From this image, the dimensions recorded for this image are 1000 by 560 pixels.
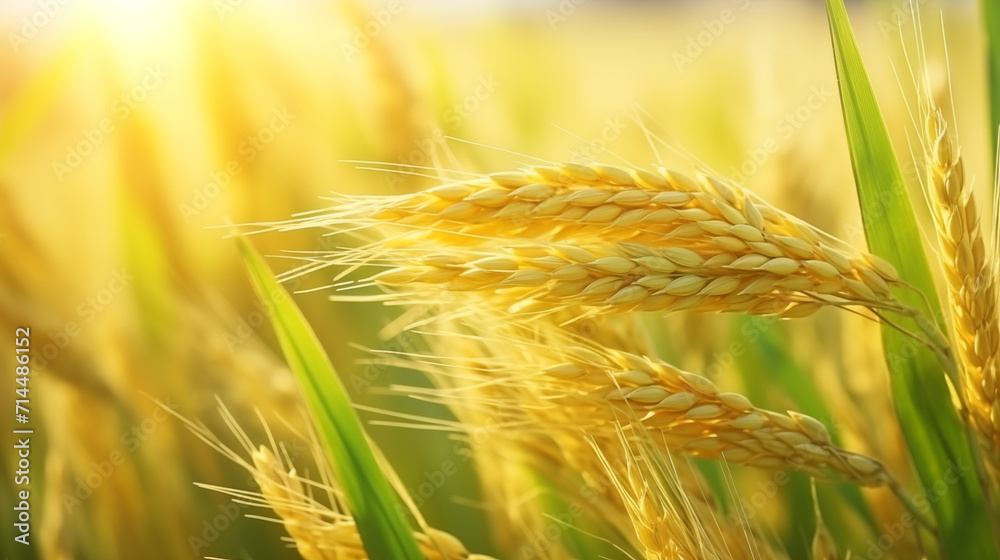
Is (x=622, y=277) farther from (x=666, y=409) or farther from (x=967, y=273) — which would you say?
(x=967, y=273)

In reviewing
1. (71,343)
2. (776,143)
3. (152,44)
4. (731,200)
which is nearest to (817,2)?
(776,143)

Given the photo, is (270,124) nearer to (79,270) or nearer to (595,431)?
(79,270)

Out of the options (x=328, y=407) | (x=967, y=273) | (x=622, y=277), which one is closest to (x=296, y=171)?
(x=328, y=407)

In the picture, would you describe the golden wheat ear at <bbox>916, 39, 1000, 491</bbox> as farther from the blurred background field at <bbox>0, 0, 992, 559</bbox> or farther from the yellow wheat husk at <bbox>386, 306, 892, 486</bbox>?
the blurred background field at <bbox>0, 0, 992, 559</bbox>

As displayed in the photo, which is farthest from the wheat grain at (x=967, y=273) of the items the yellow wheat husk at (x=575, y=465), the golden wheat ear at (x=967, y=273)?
the yellow wheat husk at (x=575, y=465)

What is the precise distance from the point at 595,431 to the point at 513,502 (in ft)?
0.63

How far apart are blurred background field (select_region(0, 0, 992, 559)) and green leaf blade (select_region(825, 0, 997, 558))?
11 centimetres

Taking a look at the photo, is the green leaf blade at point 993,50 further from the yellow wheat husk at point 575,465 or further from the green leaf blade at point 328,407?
the green leaf blade at point 328,407

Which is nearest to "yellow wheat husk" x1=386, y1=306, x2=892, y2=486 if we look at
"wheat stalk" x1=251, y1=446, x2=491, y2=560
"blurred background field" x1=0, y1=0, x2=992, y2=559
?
"wheat stalk" x1=251, y1=446, x2=491, y2=560

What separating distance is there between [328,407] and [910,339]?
17.0 inches

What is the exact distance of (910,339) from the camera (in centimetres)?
52

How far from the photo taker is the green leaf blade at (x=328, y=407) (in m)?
0.46

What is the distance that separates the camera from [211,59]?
81 centimetres

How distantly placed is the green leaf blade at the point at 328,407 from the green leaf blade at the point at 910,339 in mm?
389
